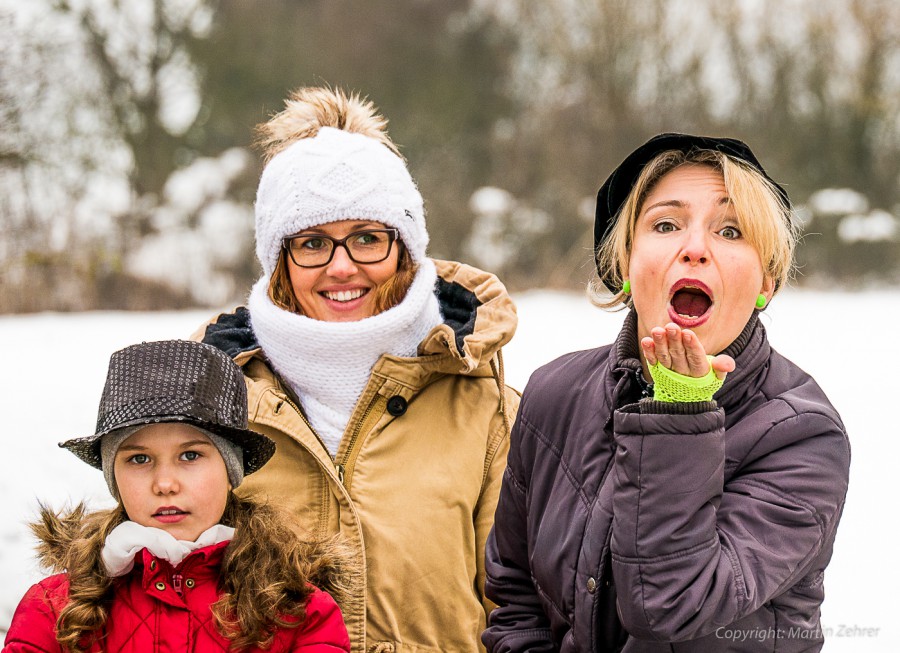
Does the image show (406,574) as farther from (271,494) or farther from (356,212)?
(356,212)

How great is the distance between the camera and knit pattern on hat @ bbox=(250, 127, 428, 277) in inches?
104

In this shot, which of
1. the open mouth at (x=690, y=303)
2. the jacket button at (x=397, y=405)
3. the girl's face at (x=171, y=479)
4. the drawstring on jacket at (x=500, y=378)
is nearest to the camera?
the open mouth at (x=690, y=303)

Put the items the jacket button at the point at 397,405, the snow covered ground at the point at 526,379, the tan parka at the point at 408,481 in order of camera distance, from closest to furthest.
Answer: the tan parka at the point at 408,481, the jacket button at the point at 397,405, the snow covered ground at the point at 526,379

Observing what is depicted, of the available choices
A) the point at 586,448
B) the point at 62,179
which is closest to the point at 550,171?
the point at 62,179

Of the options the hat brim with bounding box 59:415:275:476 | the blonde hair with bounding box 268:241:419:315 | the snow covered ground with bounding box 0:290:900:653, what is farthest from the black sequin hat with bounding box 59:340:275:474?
the snow covered ground with bounding box 0:290:900:653

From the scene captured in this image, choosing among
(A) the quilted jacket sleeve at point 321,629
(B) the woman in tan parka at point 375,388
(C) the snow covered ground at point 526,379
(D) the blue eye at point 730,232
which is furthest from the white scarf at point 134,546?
(C) the snow covered ground at point 526,379

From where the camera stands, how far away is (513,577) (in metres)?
2.16

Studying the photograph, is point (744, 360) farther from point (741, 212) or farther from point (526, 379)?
point (526, 379)

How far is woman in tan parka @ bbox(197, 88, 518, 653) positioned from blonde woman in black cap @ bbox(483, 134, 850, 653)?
46cm

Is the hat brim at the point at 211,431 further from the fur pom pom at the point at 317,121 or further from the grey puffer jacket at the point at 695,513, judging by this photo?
the fur pom pom at the point at 317,121

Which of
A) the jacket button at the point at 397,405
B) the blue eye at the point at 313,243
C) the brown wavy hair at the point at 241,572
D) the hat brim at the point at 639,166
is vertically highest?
the hat brim at the point at 639,166

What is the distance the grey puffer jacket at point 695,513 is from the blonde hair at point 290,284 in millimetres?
851

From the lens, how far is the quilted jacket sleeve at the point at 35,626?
1.93m

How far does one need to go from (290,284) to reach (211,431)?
→ 78 centimetres
